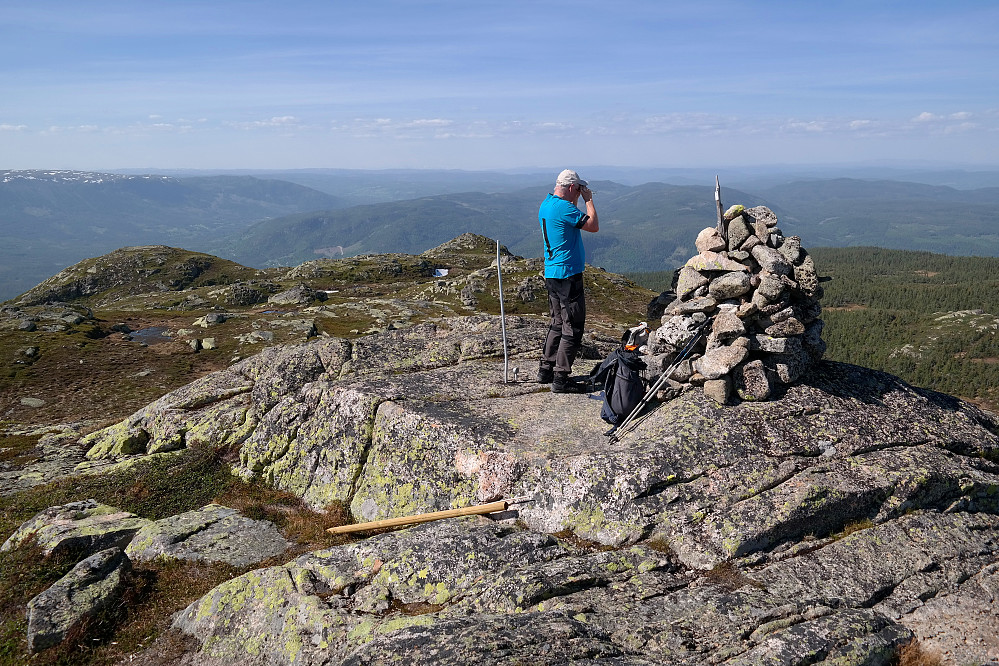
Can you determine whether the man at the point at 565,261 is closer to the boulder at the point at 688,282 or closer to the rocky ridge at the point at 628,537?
the rocky ridge at the point at 628,537

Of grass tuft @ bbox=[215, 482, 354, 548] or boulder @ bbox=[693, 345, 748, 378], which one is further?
boulder @ bbox=[693, 345, 748, 378]

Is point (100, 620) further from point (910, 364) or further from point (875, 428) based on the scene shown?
point (910, 364)

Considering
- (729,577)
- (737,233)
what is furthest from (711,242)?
(729,577)

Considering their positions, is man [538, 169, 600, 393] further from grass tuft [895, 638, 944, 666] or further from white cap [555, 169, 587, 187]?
grass tuft [895, 638, 944, 666]

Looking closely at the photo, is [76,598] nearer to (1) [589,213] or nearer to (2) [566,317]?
(2) [566,317]

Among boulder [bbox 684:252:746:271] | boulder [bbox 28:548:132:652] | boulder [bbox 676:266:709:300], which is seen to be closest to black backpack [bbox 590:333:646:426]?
boulder [bbox 676:266:709:300]

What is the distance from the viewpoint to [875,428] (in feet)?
44.7

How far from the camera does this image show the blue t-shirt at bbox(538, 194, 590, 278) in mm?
14727

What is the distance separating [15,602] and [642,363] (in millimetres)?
16683

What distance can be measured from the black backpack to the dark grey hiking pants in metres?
1.53

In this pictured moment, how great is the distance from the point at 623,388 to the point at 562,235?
476 cm

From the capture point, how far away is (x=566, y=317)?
15984mm

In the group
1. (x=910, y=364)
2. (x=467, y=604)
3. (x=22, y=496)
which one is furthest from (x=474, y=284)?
(x=910, y=364)

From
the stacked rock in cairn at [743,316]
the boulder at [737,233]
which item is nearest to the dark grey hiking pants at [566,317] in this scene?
the stacked rock in cairn at [743,316]
